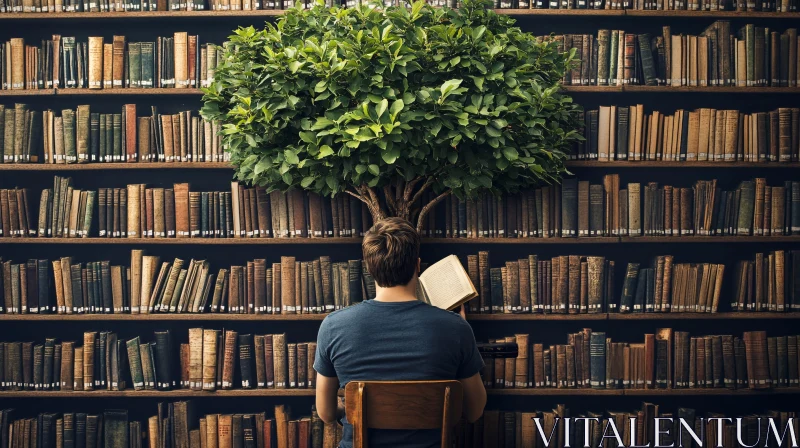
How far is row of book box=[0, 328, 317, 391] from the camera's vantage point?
347 centimetres

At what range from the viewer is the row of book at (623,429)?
11.5ft

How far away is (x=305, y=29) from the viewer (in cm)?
296

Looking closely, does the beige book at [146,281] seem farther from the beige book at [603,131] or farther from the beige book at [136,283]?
the beige book at [603,131]

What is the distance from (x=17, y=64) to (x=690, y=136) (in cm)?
352

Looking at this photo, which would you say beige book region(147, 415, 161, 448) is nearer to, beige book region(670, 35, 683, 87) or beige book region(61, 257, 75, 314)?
beige book region(61, 257, 75, 314)

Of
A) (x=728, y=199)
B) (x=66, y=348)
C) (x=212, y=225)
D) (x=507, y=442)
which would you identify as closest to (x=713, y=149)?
(x=728, y=199)

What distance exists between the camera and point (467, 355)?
2.11 m

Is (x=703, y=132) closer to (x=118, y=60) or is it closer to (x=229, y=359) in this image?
(x=229, y=359)

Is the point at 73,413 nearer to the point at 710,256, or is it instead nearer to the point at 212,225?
the point at 212,225

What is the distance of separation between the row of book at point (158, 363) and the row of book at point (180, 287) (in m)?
0.15

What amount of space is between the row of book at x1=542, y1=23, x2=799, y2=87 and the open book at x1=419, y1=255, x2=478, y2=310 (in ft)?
3.85

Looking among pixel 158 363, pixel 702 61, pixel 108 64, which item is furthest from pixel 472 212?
pixel 108 64

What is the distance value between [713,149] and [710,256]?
0.70 meters

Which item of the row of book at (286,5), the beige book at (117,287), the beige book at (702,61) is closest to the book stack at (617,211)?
the beige book at (702,61)
